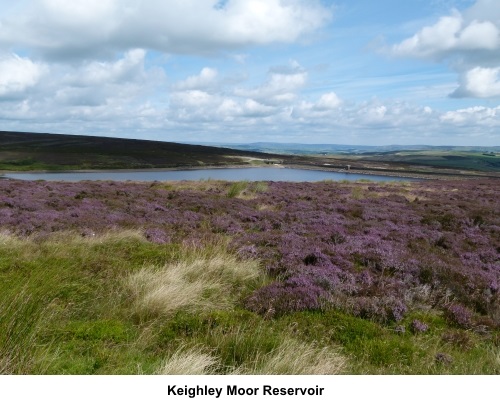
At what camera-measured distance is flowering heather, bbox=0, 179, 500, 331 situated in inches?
276

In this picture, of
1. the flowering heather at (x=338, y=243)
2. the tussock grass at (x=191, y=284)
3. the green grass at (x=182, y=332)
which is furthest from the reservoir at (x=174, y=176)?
the green grass at (x=182, y=332)

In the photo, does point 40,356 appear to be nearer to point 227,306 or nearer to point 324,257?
point 227,306

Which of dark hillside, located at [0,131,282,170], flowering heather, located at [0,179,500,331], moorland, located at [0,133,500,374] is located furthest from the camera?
dark hillside, located at [0,131,282,170]

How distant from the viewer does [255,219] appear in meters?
15.9

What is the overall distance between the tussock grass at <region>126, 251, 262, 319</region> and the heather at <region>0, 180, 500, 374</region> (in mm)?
34

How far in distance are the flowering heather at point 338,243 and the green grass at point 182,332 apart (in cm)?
54

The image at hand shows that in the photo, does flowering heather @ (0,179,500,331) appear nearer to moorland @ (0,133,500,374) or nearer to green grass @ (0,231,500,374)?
moorland @ (0,133,500,374)

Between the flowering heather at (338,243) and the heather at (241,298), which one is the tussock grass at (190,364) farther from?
the flowering heather at (338,243)

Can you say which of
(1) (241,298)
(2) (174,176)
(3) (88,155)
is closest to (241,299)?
(1) (241,298)

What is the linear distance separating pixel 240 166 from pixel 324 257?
96.3 m

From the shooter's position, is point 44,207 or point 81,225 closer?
point 81,225

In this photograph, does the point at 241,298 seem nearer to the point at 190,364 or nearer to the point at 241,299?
A: the point at 241,299

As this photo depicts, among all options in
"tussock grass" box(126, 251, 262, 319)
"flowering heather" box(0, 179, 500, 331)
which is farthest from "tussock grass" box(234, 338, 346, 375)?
"tussock grass" box(126, 251, 262, 319)
